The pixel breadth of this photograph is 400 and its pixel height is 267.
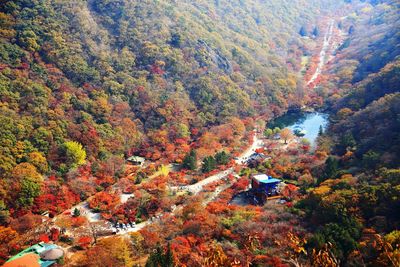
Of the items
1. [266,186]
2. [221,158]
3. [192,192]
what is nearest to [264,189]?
[266,186]

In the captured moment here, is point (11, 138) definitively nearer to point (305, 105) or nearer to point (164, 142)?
point (164, 142)

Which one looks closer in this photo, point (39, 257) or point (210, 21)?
point (39, 257)

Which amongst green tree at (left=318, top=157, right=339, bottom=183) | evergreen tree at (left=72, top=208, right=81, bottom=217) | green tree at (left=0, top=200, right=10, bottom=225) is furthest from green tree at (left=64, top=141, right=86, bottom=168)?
green tree at (left=318, top=157, right=339, bottom=183)

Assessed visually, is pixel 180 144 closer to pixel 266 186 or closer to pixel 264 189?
pixel 264 189

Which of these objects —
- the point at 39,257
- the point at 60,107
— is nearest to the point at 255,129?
the point at 60,107

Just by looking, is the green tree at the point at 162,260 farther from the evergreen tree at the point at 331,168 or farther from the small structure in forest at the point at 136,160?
the small structure in forest at the point at 136,160

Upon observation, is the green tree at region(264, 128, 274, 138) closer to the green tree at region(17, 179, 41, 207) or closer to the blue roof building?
the blue roof building

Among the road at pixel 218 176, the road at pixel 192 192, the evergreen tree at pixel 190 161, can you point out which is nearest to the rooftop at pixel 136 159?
the evergreen tree at pixel 190 161
